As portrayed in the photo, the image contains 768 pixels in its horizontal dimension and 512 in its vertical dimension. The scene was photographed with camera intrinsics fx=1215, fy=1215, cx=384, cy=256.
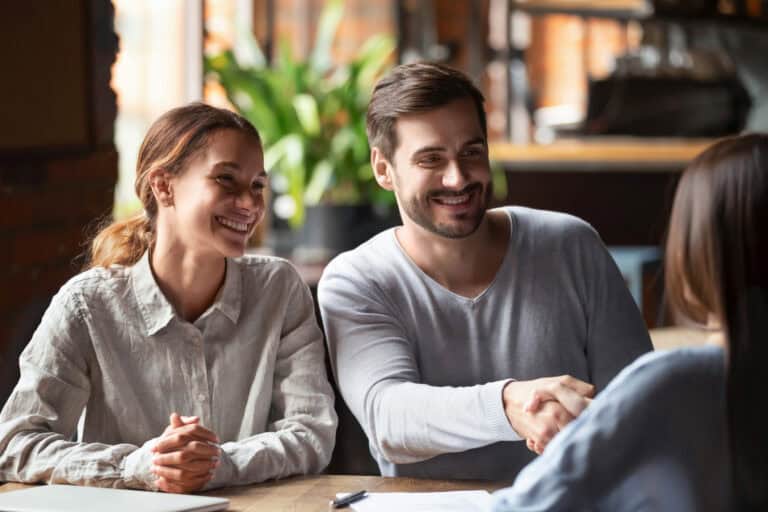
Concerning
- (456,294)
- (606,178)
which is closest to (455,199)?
(456,294)

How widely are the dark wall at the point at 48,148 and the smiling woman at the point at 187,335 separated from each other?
0.31 meters

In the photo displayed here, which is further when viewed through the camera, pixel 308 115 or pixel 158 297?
pixel 308 115

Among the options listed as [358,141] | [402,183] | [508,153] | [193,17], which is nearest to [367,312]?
[402,183]

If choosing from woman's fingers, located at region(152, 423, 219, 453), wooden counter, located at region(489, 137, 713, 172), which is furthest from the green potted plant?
woman's fingers, located at region(152, 423, 219, 453)

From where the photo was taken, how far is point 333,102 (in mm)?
4477

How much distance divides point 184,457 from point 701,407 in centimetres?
79

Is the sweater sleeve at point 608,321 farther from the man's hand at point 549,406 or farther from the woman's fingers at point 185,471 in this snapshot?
the woman's fingers at point 185,471

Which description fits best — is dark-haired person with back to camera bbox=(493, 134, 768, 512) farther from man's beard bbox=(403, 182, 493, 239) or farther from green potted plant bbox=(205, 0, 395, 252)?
green potted plant bbox=(205, 0, 395, 252)

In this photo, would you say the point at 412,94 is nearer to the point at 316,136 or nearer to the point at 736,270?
the point at 736,270

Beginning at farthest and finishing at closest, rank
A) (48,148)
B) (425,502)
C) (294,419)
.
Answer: (48,148)
(294,419)
(425,502)

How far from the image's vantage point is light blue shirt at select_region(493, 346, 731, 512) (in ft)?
4.11

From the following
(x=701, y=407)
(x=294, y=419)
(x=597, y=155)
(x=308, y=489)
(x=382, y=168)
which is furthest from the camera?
(x=597, y=155)

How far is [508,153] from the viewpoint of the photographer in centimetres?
555

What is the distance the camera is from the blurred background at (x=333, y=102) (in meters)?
2.36
